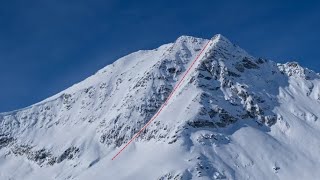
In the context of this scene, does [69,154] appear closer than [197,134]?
No

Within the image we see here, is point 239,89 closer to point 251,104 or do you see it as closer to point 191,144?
point 251,104

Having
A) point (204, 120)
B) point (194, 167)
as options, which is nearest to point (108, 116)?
point (204, 120)

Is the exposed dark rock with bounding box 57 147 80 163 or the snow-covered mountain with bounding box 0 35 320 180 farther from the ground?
the snow-covered mountain with bounding box 0 35 320 180

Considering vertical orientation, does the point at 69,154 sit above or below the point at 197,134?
below

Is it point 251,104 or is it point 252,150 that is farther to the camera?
point 251,104

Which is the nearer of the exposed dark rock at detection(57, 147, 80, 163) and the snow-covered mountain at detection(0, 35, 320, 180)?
the snow-covered mountain at detection(0, 35, 320, 180)

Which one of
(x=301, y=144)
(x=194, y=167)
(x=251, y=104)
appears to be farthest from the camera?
(x=251, y=104)

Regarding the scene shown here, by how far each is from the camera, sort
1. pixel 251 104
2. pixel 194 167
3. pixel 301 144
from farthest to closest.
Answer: pixel 251 104 < pixel 301 144 < pixel 194 167

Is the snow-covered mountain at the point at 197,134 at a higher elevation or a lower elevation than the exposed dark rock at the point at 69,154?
higher
